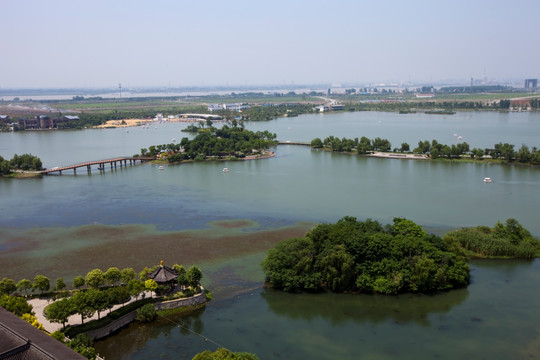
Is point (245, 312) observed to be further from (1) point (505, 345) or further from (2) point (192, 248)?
(1) point (505, 345)

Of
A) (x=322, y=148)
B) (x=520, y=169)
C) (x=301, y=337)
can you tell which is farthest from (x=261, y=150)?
(x=301, y=337)

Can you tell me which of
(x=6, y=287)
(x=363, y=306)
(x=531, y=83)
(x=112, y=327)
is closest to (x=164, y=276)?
(x=112, y=327)

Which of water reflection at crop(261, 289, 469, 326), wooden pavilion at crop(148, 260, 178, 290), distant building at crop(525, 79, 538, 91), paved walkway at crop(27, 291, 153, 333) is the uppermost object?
distant building at crop(525, 79, 538, 91)

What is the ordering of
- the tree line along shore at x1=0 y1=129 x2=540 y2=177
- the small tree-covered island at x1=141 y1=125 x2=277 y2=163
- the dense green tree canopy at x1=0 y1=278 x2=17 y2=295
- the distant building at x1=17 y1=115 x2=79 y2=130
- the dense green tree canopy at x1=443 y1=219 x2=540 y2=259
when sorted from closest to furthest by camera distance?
the dense green tree canopy at x1=0 y1=278 x2=17 y2=295 → the dense green tree canopy at x1=443 y1=219 x2=540 y2=259 → the tree line along shore at x1=0 y1=129 x2=540 y2=177 → the small tree-covered island at x1=141 y1=125 x2=277 y2=163 → the distant building at x1=17 y1=115 x2=79 y2=130

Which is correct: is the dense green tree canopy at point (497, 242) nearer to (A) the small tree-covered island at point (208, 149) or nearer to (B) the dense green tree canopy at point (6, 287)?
(B) the dense green tree canopy at point (6, 287)

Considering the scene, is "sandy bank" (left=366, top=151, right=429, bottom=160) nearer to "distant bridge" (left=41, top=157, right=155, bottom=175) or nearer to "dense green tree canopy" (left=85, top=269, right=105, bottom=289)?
"distant bridge" (left=41, top=157, right=155, bottom=175)

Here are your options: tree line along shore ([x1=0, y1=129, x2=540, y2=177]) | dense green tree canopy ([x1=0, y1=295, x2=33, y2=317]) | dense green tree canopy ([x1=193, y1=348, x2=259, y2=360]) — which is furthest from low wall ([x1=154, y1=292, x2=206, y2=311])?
tree line along shore ([x1=0, y1=129, x2=540, y2=177])

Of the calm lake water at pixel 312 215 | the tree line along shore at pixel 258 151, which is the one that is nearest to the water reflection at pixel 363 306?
the calm lake water at pixel 312 215
